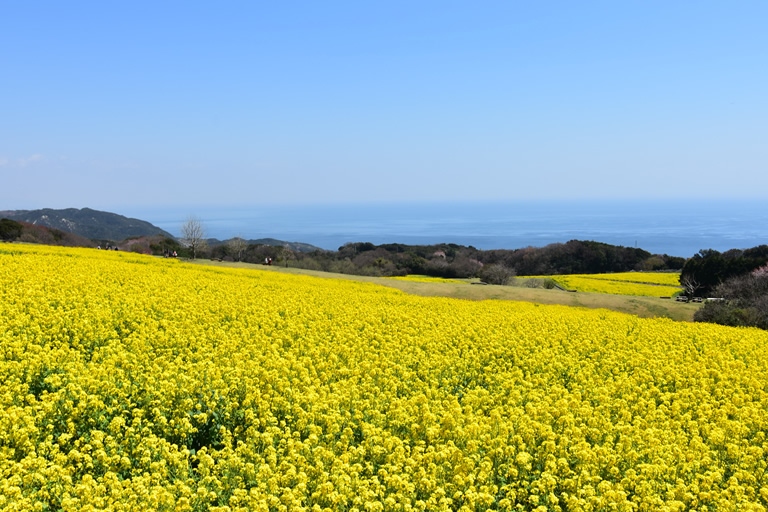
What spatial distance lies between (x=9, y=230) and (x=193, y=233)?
1063 inches

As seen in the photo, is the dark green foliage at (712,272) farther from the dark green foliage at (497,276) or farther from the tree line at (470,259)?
the tree line at (470,259)

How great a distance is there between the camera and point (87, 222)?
570ft

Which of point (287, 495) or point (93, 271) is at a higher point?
point (93, 271)

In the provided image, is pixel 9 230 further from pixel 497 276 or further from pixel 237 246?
pixel 497 276

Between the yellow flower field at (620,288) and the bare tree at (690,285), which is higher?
the bare tree at (690,285)

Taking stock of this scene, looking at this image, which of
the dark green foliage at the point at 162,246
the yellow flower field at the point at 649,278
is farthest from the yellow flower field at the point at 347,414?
the dark green foliage at the point at 162,246

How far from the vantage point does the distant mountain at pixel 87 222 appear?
159 metres

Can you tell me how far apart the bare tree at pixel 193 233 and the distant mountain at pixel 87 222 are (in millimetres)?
100248

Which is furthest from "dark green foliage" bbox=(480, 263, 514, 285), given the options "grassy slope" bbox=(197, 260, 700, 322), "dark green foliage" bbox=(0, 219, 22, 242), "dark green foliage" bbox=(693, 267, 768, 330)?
"dark green foliage" bbox=(0, 219, 22, 242)

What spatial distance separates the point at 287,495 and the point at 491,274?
5119cm

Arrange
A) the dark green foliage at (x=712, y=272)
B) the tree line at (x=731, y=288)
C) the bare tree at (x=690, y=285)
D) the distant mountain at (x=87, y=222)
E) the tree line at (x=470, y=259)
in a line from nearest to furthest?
the tree line at (x=731, y=288) < the bare tree at (x=690, y=285) < the dark green foliage at (x=712, y=272) < the tree line at (x=470, y=259) < the distant mountain at (x=87, y=222)

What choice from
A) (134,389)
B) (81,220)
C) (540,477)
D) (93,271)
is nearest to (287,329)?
(134,389)

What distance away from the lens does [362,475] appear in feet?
24.3

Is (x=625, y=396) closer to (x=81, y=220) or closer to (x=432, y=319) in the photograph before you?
(x=432, y=319)
